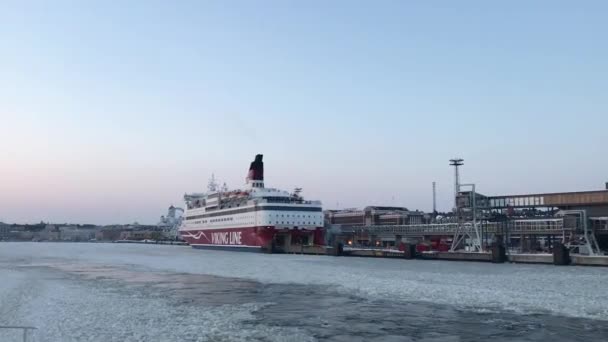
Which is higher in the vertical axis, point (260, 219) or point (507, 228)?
point (260, 219)

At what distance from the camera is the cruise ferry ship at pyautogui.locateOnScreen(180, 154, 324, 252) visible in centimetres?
7588

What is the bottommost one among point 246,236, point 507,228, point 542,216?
point 246,236

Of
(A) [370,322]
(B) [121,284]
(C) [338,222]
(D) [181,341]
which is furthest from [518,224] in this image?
(C) [338,222]

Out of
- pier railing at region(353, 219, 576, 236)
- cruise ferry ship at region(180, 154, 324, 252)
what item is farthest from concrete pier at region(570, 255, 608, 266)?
cruise ferry ship at region(180, 154, 324, 252)

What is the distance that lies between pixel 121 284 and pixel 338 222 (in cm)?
11747

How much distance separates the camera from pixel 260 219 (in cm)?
7606

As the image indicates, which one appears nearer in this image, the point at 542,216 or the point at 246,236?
the point at 542,216

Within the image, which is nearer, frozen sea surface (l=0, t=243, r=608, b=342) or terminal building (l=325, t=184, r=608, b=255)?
frozen sea surface (l=0, t=243, r=608, b=342)

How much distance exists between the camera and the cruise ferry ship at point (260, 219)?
7588cm

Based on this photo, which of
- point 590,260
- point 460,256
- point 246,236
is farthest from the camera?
point 246,236

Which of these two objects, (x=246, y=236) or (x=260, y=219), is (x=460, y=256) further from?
(x=246, y=236)

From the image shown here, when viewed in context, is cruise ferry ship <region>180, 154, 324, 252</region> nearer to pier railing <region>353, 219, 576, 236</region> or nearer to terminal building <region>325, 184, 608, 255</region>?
pier railing <region>353, 219, 576, 236</region>

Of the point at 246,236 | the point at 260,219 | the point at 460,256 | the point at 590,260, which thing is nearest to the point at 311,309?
the point at 590,260

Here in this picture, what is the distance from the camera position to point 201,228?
10025 centimetres
